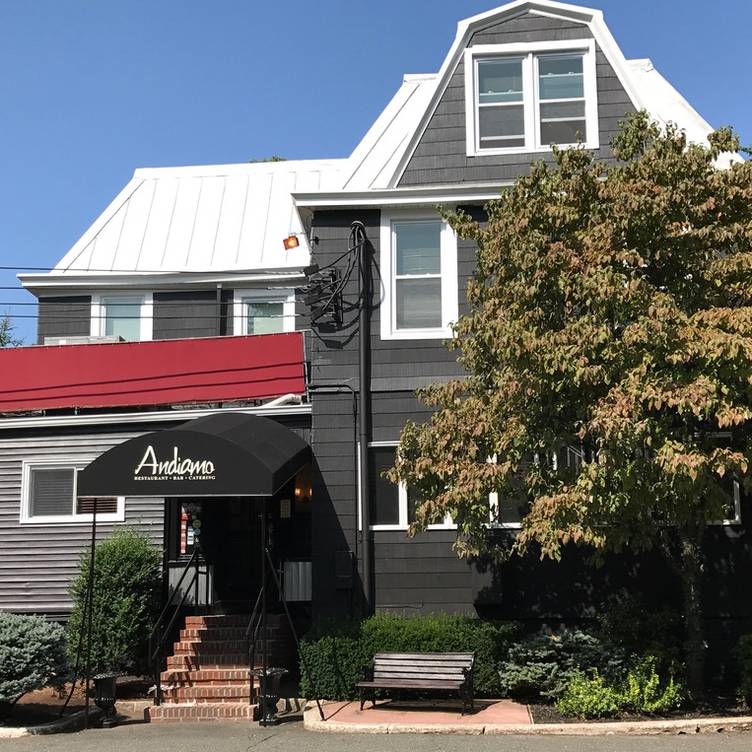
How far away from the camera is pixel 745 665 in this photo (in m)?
10.8

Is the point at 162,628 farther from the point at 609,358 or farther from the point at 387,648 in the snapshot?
the point at 609,358

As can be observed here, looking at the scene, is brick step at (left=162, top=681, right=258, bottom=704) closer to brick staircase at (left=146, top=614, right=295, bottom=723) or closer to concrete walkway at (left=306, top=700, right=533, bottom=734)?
brick staircase at (left=146, top=614, right=295, bottom=723)

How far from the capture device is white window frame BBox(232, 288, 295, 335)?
63.3 feet

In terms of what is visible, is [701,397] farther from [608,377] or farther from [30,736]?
[30,736]

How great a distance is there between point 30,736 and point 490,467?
6.05 m

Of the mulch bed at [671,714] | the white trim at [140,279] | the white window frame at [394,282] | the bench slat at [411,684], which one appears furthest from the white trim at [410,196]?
the mulch bed at [671,714]

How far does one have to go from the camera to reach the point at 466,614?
12453 mm

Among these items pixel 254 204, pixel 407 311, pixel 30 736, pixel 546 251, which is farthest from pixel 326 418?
pixel 254 204

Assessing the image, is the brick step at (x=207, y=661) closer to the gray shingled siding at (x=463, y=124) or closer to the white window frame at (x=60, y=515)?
the white window frame at (x=60, y=515)

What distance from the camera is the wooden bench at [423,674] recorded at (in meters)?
10.6

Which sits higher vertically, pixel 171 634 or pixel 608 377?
pixel 608 377

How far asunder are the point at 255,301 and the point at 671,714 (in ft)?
40.4

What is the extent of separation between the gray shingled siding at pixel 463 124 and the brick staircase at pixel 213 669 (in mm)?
6999

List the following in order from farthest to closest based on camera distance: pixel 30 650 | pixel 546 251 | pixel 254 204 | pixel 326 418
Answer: pixel 254 204 < pixel 326 418 < pixel 30 650 < pixel 546 251
